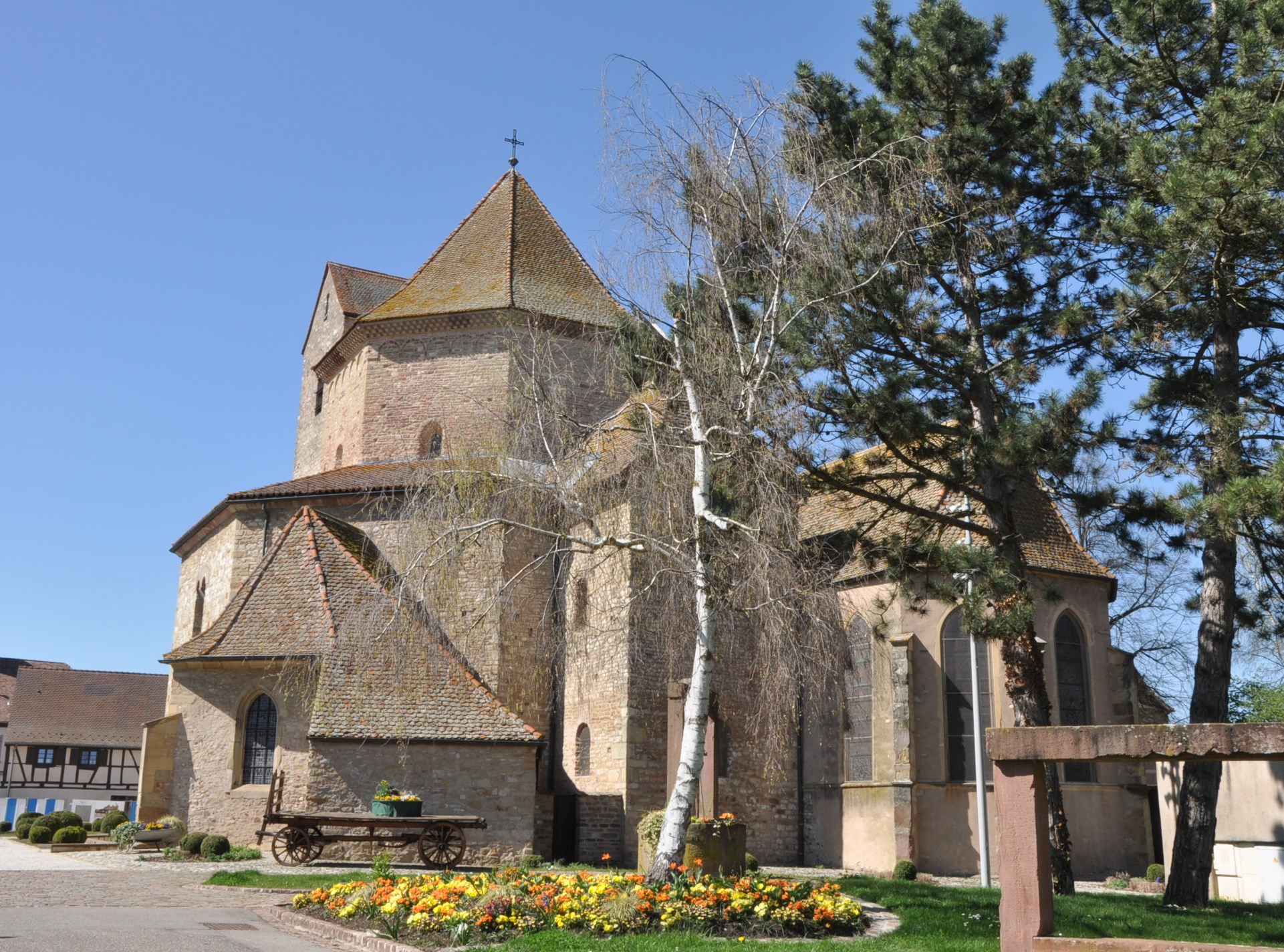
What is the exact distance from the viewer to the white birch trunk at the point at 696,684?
13.1 m

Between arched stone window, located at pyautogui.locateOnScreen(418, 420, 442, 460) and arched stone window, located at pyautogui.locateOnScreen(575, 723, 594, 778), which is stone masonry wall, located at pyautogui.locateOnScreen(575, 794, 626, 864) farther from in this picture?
arched stone window, located at pyautogui.locateOnScreen(418, 420, 442, 460)

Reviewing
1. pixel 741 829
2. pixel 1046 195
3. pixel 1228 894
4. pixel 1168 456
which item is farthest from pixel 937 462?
pixel 1228 894

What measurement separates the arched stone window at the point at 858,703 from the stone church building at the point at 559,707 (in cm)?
4

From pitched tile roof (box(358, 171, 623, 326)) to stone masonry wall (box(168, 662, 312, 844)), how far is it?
1016 cm

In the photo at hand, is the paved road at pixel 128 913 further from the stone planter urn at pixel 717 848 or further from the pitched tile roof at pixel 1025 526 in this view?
the pitched tile roof at pixel 1025 526

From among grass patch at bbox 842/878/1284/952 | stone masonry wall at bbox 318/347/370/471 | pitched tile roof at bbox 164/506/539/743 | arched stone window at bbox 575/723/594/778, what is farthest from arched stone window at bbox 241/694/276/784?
grass patch at bbox 842/878/1284/952

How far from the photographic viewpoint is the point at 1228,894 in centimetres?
1766

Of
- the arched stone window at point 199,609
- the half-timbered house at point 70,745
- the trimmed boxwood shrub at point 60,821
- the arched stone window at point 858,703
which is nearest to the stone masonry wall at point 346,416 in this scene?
the arched stone window at point 199,609

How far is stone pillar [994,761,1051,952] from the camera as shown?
319 inches

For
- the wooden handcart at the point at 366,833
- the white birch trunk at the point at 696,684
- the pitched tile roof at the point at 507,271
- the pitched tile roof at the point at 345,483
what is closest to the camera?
the white birch trunk at the point at 696,684

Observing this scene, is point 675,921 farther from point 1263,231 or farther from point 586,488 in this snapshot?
point 1263,231

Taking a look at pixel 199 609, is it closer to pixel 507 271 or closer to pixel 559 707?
pixel 559 707

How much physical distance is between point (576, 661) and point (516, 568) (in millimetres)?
2436

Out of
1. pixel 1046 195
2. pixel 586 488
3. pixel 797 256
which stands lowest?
pixel 586 488
